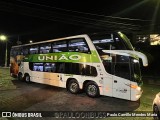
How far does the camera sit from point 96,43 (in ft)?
35.1

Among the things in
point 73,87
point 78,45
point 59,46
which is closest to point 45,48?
A: point 59,46

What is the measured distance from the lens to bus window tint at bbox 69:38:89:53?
36.7 feet

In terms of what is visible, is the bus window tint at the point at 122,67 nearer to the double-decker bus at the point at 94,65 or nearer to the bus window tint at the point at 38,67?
the double-decker bus at the point at 94,65

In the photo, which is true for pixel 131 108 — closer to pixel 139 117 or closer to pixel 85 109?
pixel 139 117

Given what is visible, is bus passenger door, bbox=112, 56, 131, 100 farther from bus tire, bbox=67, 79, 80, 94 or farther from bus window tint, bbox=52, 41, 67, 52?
bus window tint, bbox=52, 41, 67, 52

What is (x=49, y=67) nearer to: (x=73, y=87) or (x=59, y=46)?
(x=59, y=46)

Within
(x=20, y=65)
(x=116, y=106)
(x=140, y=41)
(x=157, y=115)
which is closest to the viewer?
(x=157, y=115)

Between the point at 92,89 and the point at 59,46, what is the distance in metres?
4.08

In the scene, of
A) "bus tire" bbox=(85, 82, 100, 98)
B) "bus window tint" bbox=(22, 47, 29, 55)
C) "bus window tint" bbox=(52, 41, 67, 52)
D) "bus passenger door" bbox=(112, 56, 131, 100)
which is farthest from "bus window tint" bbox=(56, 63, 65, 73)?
"bus window tint" bbox=(22, 47, 29, 55)

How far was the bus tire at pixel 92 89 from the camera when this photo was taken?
34.8 feet

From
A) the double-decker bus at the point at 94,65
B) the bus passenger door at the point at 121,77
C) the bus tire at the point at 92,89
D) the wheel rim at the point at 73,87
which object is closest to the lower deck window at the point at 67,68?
the double-decker bus at the point at 94,65

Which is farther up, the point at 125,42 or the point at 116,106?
the point at 125,42

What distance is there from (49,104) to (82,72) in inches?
120

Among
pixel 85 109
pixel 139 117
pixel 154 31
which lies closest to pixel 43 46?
pixel 85 109
